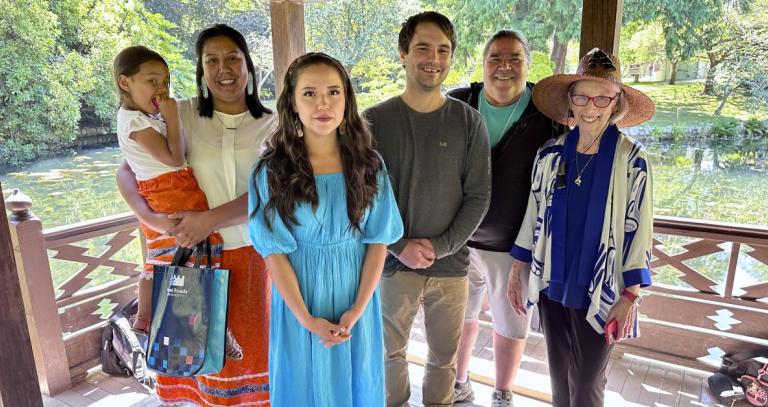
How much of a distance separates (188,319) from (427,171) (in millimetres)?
956

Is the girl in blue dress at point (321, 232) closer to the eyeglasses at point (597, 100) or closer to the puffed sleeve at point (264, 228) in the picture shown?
the puffed sleeve at point (264, 228)

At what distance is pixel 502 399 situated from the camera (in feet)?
6.95

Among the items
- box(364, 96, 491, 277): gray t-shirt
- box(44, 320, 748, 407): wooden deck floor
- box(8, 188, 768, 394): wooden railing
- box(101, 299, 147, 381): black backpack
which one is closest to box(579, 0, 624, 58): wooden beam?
box(364, 96, 491, 277): gray t-shirt

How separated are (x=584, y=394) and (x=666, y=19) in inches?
253

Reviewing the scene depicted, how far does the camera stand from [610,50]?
5.72 feet

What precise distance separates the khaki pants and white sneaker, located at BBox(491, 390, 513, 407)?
1.22 ft

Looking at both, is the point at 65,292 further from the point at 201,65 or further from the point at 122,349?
the point at 201,65

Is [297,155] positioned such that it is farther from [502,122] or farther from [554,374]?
[554,374]

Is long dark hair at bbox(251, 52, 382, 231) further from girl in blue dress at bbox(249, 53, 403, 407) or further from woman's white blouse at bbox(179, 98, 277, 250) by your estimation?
woman's white blouse at bbox(179, 98, 277, 250)

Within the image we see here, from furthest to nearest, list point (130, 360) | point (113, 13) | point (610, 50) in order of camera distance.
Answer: point (113, 13), point (130, 360), point (610, 50)

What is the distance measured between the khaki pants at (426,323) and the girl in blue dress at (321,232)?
299mm

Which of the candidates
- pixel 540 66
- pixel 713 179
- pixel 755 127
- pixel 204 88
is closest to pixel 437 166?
pixel 204 88

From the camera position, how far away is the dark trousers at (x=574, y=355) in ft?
4.91

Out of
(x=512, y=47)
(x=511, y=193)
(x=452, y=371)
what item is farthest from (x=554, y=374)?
(x=512, y=47)
